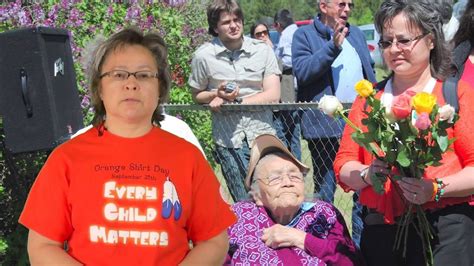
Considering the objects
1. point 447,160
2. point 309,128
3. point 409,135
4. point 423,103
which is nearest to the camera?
point 423,103

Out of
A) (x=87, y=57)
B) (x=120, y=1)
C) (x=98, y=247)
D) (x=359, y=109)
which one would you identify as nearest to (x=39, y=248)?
(x=98, y=247)

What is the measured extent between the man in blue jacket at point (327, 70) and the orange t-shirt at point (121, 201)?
103 inches

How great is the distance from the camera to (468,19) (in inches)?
158

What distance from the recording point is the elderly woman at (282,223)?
3855mm

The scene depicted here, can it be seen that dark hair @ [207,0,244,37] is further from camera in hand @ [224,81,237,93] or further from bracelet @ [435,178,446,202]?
bracelet @ [435,178,446,202]

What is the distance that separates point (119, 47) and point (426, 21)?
Answer: 52.8 inches

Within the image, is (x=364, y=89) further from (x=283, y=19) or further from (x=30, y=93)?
(x=283, y=19)

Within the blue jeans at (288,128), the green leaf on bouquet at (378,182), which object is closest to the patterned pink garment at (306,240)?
the green leaf on bouquet at (378,182)

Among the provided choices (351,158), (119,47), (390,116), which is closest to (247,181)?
(351,158)

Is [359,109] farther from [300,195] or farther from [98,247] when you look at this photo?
[98,247]

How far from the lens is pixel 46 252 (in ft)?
8.55

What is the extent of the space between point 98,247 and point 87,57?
732 mm

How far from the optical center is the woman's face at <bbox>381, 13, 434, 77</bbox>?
3.35m

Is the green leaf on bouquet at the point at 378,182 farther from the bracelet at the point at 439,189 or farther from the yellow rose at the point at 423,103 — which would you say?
the yellow rose at the point at 423,103
